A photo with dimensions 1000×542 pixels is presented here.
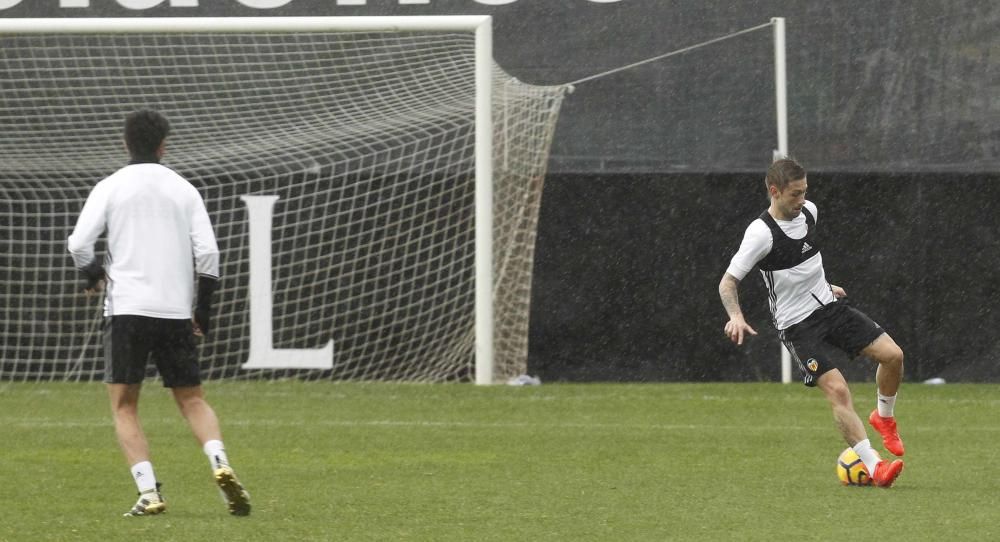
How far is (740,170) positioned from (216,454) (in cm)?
780

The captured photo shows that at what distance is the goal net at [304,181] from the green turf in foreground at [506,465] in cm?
78

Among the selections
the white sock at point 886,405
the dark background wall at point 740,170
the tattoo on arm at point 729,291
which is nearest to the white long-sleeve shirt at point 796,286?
the tattoo on arm at point 729,291

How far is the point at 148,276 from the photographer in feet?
19.9

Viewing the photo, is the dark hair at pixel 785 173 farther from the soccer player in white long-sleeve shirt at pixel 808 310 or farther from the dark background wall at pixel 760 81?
the dark background wall at pixel 760 81

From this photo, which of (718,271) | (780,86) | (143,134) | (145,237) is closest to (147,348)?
(145,237)

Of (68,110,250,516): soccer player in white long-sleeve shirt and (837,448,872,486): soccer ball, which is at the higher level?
(68,110,250,516): soccer player in white long-sleeve shirt

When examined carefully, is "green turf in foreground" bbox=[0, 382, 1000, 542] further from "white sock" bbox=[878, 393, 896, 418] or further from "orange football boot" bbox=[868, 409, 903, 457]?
"white sock" bbox=[878, 393, 896, 418]

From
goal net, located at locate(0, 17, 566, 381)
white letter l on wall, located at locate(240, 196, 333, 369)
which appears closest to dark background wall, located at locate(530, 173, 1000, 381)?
goal net, located at locate(0, 17, 566, 381)

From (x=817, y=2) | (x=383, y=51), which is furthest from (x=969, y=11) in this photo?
(x=383, y=51)

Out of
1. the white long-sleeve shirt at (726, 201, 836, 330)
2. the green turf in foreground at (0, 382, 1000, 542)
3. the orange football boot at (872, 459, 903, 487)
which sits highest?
the white long-sleeve shirt at (726, 201, 836, 330)

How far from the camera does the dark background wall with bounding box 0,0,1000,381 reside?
1295 centimetres

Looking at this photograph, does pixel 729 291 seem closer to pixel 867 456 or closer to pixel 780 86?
pixel 867 456

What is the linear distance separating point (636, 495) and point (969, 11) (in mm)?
7655

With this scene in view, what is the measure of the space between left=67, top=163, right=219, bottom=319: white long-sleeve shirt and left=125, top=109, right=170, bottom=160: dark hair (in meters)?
0.05
